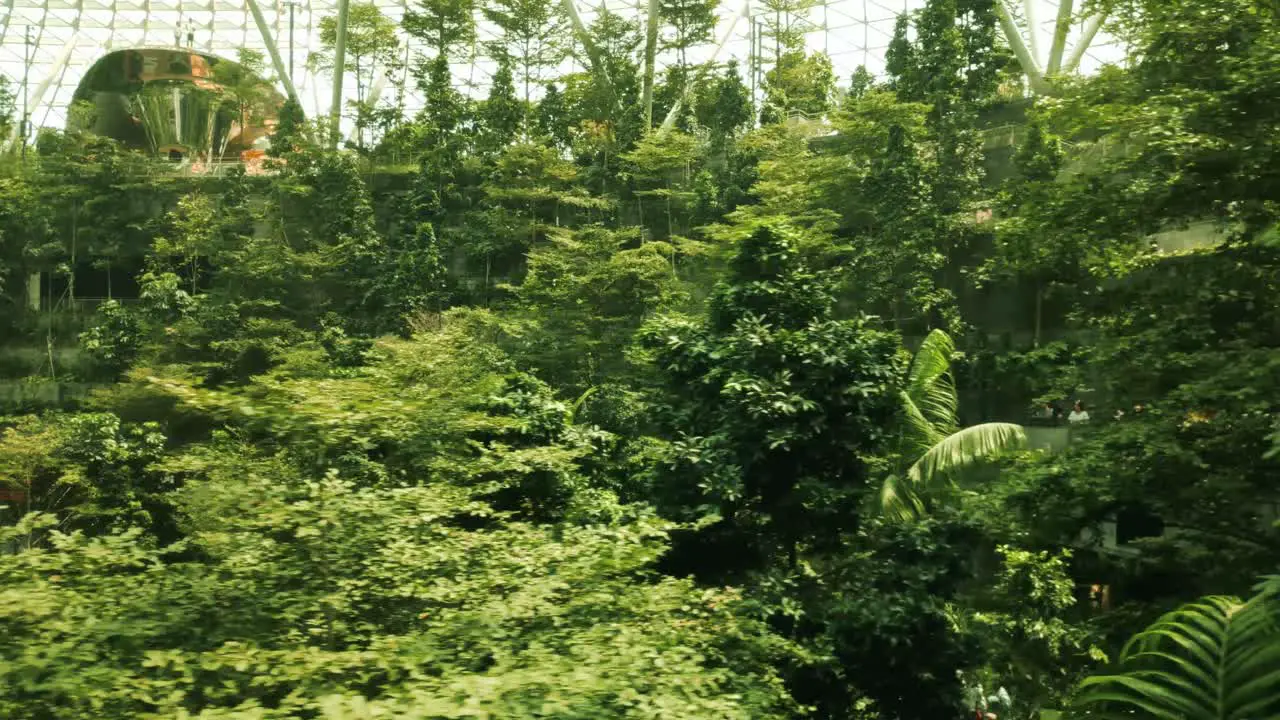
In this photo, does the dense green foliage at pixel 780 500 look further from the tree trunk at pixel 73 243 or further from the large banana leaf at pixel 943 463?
the tree trunk at pixel 73 243

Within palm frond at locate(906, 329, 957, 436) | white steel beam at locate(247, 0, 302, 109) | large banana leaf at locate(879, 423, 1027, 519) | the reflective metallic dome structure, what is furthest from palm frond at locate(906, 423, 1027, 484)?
the reflective metallic dome structure

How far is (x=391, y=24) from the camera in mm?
38312

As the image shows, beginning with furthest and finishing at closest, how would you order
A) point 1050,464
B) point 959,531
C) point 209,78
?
1. point 209,78
2. point 959,531
3. point 1050,464

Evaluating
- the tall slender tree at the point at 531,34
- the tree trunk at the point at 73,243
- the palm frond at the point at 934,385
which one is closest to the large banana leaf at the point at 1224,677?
the palm frond at the point at 934,385

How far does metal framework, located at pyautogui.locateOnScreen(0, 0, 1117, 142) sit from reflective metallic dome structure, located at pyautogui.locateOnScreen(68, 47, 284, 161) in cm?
235

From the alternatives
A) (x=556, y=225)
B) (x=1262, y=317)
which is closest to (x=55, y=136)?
(x=556, y=225)

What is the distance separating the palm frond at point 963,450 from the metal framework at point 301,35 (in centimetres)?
2294

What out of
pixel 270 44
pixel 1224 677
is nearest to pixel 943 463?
pixel 1224 677

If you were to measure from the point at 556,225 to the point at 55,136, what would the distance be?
2114 cm

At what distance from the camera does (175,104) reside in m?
38.8

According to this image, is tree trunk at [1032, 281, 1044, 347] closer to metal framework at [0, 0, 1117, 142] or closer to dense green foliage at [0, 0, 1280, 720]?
dense green foliage at [0, 0, 1280, 720]

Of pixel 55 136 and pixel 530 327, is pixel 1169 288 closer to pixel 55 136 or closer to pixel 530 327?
pixel 530 327

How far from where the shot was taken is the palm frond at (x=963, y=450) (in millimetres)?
11453

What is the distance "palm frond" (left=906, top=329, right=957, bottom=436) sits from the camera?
1281cm
